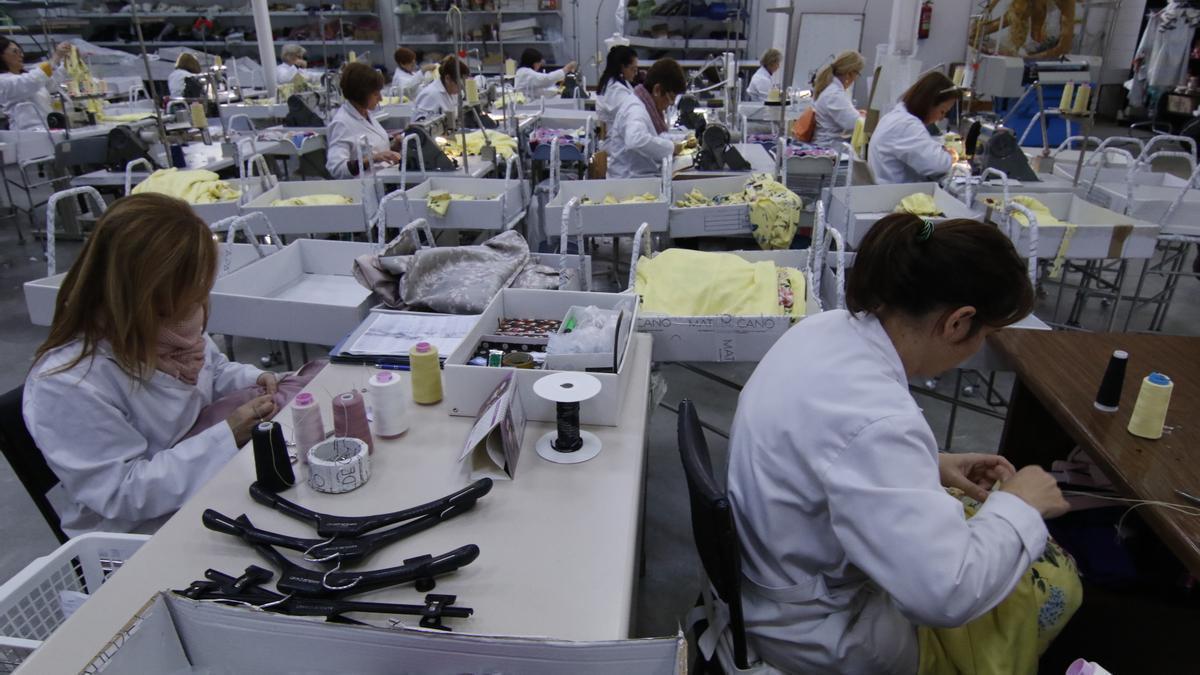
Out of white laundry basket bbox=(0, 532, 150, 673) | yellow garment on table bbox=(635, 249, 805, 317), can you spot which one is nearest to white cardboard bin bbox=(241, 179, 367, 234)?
yellow garment on table bbox=(635, 249, 805, 317)

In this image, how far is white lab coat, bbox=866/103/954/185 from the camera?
3.83 m

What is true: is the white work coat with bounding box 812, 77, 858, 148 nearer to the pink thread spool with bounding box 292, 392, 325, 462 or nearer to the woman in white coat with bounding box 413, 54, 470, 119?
the woman in white coat with bounding box 413, 54, 470, 119

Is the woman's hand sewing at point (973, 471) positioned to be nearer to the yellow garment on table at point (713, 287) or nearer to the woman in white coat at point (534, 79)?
the yellow garment on table at point (713, 287)

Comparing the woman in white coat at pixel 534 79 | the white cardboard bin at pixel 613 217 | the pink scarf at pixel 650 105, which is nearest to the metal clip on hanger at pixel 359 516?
the white cardboard bin at pixel 613 217

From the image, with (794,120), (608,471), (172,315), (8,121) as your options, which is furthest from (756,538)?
(8,121)

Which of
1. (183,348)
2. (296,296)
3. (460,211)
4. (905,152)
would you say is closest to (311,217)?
(460,211)

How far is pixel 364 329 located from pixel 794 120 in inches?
206

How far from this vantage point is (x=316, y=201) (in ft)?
10.8

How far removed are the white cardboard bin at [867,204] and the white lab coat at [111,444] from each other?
2614 millimetres

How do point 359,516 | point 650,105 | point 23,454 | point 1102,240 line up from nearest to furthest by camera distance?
point 359,516 → point 23,454 → point 1102,240 → point 650,105

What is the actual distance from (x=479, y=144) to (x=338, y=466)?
3.75 metres

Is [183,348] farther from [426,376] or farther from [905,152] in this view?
[905,152]

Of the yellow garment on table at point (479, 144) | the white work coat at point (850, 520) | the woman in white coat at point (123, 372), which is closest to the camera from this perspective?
the white work coat at point (850, 520)

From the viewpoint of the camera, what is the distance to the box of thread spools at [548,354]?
1.57 meters
